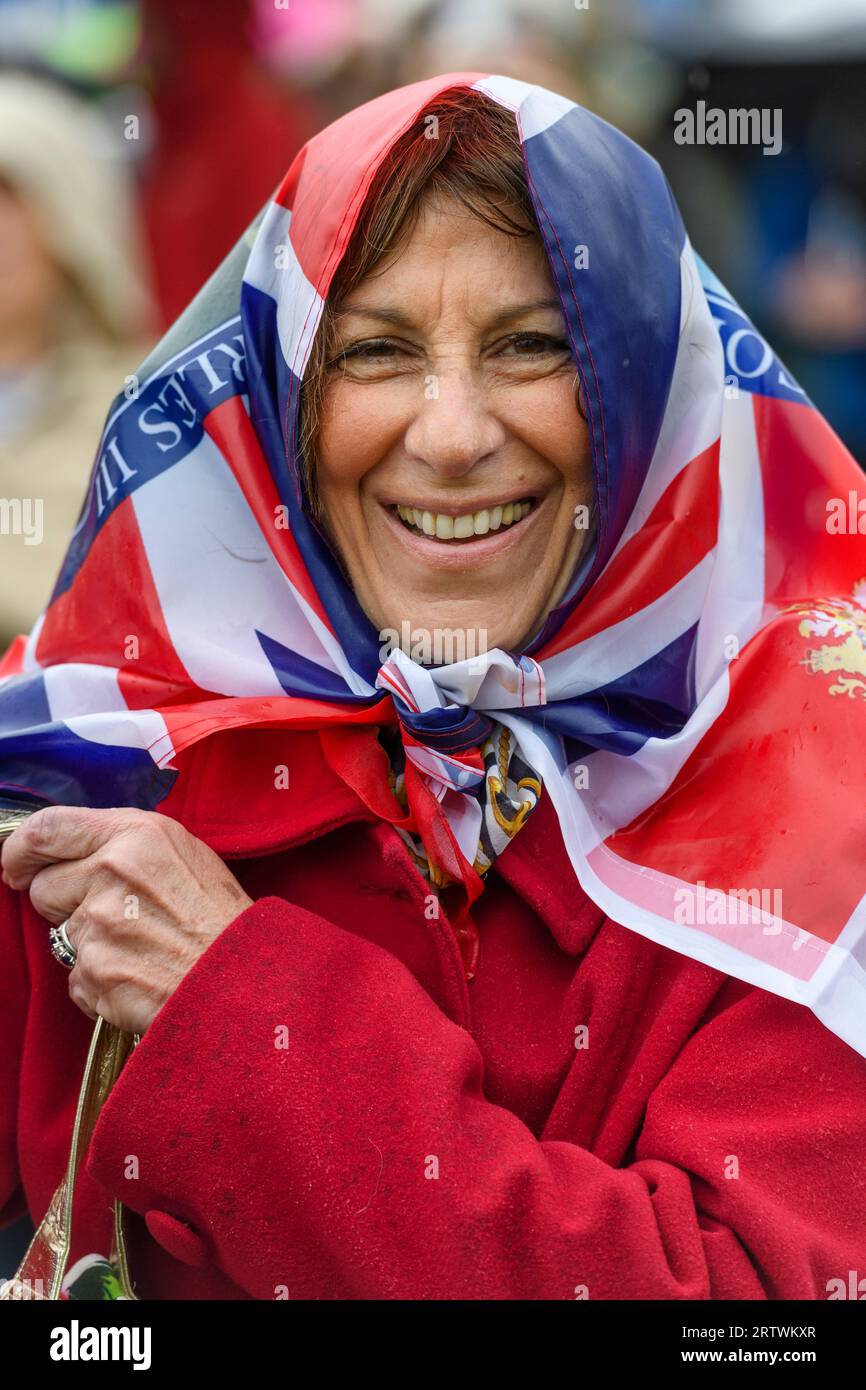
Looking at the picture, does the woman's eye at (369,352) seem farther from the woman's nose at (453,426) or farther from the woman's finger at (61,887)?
the woman's finger at (61,887)

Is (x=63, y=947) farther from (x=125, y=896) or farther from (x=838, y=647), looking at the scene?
(x=838, y=647)

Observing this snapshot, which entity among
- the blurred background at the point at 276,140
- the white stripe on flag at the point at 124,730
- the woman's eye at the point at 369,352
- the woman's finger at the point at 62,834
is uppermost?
the blurred background at the point at 276,140

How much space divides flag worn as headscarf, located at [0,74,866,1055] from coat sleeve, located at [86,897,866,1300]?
6.3 inches

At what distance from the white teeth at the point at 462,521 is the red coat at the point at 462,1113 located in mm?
344

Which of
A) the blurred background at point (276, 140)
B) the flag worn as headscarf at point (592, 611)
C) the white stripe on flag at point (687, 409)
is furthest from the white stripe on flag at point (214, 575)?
the blurred background at point (276, 140)

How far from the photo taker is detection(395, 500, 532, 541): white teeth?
7.64 feet

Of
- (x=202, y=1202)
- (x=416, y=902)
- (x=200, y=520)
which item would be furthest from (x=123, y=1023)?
(x=200, y=520)

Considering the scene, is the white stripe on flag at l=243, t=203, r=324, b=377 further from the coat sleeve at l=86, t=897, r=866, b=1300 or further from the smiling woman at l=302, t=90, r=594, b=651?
the coat sleeve at l=86, t=897, r=866, b=1300

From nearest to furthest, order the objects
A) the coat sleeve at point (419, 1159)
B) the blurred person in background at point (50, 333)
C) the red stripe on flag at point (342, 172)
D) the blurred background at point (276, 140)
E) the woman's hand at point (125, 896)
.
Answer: the coat sleeve at point (419, 1159) < the woman's hand at point (125, 896) < the red stripe on flag at point (342, 172) < the blurred person in background at point (50, 333) < the blurred background at point (276, 140)

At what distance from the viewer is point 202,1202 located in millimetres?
2043

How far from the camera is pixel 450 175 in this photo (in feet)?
7.46

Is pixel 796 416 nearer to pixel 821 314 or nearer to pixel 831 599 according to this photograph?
pixel 831 599

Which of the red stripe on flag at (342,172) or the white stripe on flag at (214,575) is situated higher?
the red stripe on flag at (342,172)

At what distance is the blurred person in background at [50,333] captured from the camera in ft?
16.7
